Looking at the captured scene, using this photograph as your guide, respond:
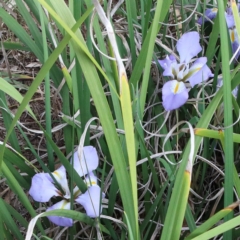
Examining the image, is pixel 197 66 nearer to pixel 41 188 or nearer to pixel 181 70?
pixel 181 70

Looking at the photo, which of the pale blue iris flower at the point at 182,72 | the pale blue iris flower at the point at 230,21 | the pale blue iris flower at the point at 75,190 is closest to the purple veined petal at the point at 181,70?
the pale blue iris flower at the point at 182,72

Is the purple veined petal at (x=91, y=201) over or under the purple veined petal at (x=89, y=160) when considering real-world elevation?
under

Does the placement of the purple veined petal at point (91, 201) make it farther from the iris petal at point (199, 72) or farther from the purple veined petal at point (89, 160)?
the iris petal at point (199, 72)

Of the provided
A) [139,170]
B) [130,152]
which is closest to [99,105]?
[130,152]

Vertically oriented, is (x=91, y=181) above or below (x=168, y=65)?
below

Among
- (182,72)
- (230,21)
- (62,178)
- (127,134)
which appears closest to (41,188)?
(62,178)

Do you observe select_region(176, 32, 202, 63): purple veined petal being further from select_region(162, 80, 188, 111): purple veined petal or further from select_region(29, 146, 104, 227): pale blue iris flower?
select_region(29, 146, 104, 227): pale blue iris flower
